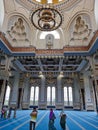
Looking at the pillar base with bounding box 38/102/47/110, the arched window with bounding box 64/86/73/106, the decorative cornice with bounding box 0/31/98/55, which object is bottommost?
the pillar base with bounding box 38/102/47/110

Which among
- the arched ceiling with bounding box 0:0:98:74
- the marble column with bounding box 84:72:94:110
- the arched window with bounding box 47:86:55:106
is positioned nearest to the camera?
the arched ceiling with bounding box 0:0:98:74

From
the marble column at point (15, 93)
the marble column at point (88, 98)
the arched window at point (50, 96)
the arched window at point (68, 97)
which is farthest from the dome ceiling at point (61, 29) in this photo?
the arched window at point (68, 97)

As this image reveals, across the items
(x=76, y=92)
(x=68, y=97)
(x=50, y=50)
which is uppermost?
(x=50, y=50)

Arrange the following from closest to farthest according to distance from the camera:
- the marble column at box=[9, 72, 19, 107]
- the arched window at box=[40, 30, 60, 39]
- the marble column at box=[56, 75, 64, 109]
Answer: the arched window at box=[40, 30, 60, 39] → the marble column at box=[9, 72, 19, 107] → the marble column at box=[56, 75, 64, 109]

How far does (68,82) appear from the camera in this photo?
18219 millimetres

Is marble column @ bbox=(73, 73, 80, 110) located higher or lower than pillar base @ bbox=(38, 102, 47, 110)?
higher

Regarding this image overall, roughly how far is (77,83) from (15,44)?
10.8 metres

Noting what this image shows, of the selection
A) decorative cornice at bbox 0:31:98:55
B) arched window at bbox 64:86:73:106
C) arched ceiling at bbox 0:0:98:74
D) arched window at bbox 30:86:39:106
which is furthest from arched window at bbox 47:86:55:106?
decorative cornice at bbox 0:31:98:55

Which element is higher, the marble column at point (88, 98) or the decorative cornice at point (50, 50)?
the decorative cornice at point (50, 50)

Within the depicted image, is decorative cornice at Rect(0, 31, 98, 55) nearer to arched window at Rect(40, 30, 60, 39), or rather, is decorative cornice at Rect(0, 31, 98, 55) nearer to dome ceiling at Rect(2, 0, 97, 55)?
dome ceiling at Rect(2, 0, 97, 55)

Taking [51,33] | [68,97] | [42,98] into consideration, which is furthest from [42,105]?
[51,33]

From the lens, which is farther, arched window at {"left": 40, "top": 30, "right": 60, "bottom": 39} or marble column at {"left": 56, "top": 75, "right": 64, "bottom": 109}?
marble column at {"left": 56, "top": 75, "right": 64, "bottom": 109}

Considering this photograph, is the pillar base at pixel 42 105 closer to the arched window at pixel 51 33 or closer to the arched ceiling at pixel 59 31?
the arched ceiling at pixel 59 31

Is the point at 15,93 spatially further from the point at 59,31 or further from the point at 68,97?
the point at 59,31
